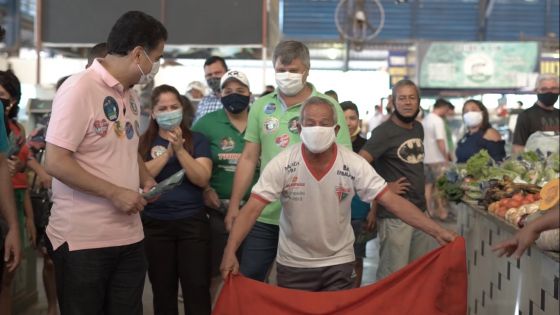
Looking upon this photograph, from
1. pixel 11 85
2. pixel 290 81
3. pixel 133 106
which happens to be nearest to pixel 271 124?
pixel 290 81

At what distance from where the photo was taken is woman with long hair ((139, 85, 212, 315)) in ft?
15.8

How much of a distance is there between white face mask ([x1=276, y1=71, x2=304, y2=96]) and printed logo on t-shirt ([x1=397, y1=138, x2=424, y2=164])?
1.39 meters

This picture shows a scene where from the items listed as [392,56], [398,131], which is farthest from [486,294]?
[392,56]

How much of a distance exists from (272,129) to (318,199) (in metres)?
0.77

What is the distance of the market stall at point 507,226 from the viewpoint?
394 cm

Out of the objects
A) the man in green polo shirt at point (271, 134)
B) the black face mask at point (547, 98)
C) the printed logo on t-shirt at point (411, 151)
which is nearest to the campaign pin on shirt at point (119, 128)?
the man in green polo shirt at point (271, 134)

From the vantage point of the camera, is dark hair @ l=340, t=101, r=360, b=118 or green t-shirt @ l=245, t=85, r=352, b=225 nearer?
green t-shirt @ l=245, t=85, r=352, b=225

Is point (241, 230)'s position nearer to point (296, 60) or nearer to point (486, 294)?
point (296, 60)

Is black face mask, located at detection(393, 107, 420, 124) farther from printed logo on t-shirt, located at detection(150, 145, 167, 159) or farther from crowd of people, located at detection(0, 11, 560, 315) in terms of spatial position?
printed logo on t-shirt, located at detection(150, 145, 167, 159)

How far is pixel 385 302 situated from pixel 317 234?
0.45 meters

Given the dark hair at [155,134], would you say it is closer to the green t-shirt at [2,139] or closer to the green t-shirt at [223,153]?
the green t-shirt at [223,153]

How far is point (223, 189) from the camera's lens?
5262 millimetres

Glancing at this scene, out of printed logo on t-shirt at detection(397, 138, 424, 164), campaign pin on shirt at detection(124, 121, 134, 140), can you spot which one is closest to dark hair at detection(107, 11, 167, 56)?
campaign pin on shirt at detection(124, 121, 134, 140)

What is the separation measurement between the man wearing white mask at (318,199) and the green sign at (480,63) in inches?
418
